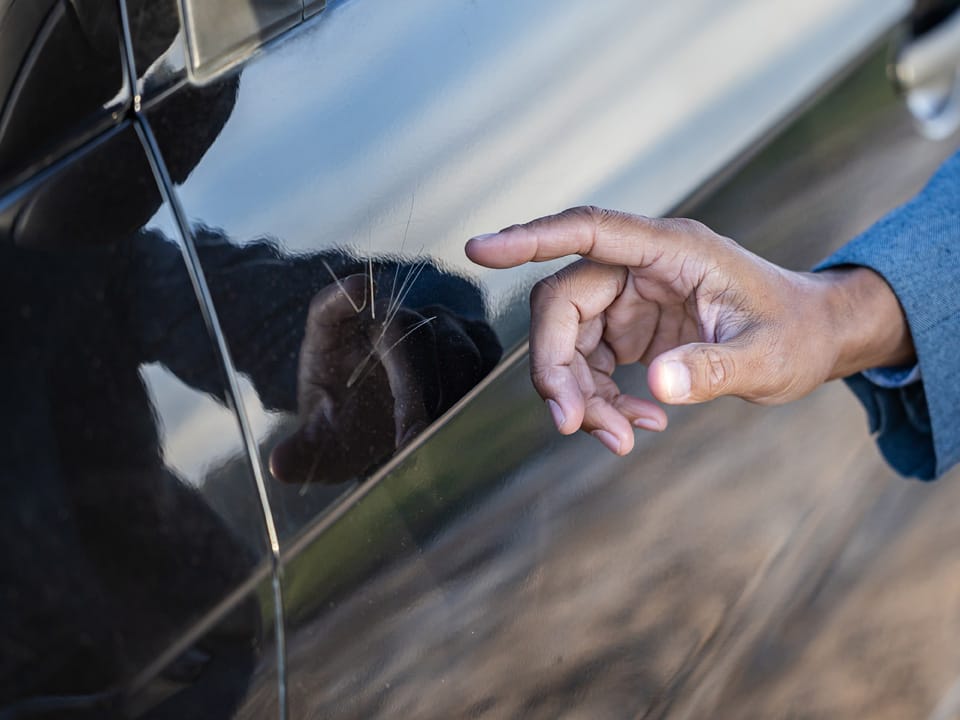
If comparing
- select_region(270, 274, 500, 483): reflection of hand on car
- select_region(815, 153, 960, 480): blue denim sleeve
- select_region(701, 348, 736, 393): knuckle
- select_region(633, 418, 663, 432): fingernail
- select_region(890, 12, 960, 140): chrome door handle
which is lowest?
select_region(815, 153, 960, 480): blue denim sleeve

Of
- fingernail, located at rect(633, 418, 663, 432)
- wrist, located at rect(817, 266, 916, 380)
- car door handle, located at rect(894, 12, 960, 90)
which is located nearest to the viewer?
fingernail, located at rect(633, 418, 663, 432)

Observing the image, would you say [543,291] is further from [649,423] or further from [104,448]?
[104,448]

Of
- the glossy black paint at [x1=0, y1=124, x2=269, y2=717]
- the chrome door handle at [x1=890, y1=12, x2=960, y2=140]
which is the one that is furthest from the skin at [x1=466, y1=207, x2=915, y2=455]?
the chrome door handle at [x1=890, y1=12, x2=960, y2=140]

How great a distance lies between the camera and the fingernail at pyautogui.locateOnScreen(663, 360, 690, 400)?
1104 millimetres

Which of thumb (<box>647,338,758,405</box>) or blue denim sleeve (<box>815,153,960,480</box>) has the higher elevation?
thumb (<box>647,338,758,405</box>)

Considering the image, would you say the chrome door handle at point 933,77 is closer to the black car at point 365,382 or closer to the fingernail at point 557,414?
the black car at point 365,382

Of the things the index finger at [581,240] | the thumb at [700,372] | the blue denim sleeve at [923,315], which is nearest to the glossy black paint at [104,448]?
the index finger at [581,240]

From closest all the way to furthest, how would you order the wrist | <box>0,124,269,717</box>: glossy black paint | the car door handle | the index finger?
<box>0,124,269,717</box>: glossy black paint, the index finger, the wrist, the car door handle

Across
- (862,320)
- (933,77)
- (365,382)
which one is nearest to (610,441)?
(365,382)

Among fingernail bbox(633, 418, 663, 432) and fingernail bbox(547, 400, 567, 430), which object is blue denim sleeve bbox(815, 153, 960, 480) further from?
fingernail bbox(547, 400, 567, 430)

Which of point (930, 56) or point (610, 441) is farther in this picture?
point (930, 56)

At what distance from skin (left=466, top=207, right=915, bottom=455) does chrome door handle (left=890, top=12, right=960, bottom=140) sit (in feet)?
1.55

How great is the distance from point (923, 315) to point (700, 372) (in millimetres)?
602

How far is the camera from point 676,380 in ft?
3.64
